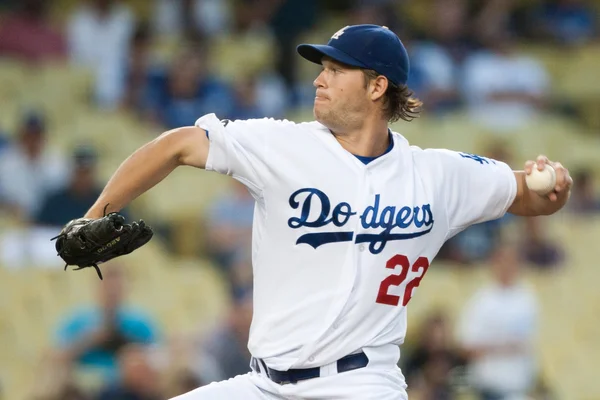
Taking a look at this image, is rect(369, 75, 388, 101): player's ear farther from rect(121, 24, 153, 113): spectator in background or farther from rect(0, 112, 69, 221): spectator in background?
rect(121, 24, 153, 113): spectator in background

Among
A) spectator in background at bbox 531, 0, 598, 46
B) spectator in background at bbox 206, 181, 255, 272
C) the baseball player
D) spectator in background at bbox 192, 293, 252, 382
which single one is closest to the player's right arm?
the baseball player

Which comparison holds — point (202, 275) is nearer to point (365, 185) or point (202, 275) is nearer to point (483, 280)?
point (483, 280)

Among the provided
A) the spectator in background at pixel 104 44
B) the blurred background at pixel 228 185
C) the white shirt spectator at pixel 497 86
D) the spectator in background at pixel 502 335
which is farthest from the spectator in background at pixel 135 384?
the white shirt spectator at pixel 497 86

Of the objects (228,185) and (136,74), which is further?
(136,74)

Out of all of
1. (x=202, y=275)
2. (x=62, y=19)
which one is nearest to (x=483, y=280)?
(x=202, y=275)

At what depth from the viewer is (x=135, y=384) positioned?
6.62 m

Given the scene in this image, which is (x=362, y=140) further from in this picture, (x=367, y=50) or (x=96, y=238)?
(x=96, y=238)

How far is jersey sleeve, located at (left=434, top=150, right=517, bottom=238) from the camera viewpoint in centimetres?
421

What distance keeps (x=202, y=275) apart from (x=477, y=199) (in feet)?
13.1

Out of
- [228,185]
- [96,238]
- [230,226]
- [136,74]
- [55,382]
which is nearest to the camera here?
[96,238]

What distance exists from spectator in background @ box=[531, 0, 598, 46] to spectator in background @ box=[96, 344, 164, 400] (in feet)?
23.4

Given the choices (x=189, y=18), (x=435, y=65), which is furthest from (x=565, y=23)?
(x=189, y=18)

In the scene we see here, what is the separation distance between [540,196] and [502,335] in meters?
3.24

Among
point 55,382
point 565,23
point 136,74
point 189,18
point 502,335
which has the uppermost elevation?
point 565,23
